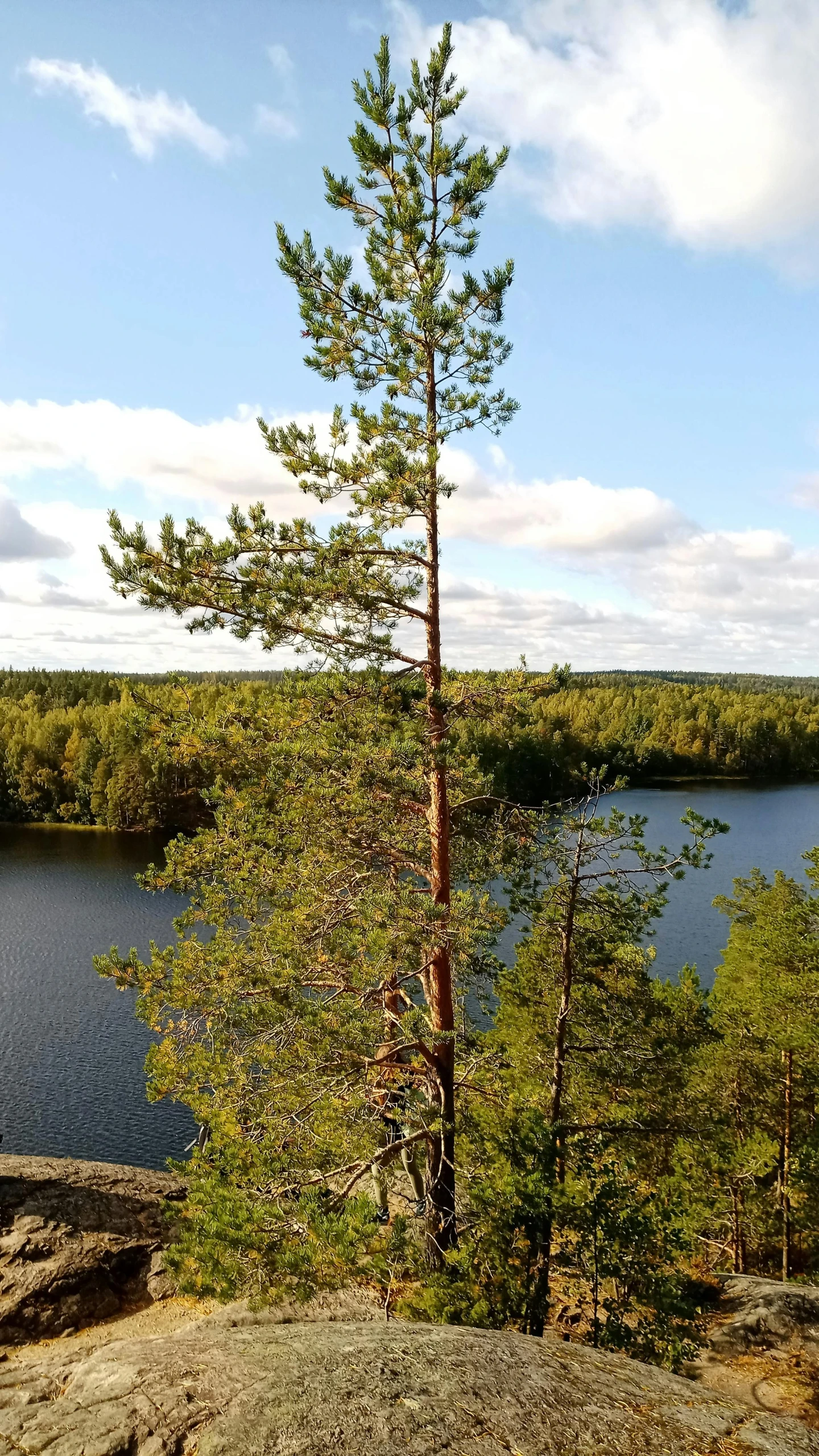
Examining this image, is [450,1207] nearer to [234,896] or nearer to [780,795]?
[234,896]

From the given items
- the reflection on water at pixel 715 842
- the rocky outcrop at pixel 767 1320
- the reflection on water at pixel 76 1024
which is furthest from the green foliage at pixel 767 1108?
the reflection on water at pixel 76 1024

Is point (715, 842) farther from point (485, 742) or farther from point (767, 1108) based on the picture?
point (767, 1108)

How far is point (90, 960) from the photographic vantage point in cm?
2881

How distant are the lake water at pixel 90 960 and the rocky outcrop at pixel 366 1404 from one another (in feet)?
47.1

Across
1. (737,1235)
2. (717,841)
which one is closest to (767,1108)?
(737,1235)

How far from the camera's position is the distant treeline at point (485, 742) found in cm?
848

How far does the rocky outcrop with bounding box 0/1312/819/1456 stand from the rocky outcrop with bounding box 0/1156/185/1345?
16.2 ft

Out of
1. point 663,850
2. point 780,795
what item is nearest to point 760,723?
point 780,795

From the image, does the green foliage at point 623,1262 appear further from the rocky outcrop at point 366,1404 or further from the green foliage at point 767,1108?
the green foliage at point 767,1108

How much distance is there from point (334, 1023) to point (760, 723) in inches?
3909

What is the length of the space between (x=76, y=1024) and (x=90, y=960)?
546 centimetres

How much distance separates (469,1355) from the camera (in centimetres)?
470

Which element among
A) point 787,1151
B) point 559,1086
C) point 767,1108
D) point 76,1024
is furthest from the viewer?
point 76,1024

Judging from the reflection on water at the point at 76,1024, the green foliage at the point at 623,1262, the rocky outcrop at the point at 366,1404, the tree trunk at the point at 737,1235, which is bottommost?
the reflection on water at the point at 76,1024
